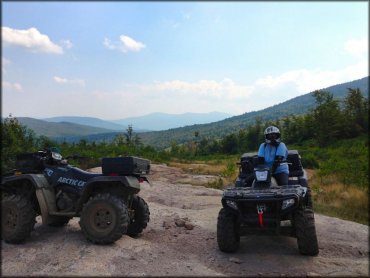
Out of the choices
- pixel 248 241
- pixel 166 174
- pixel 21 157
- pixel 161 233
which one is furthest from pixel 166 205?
pixel 166 174

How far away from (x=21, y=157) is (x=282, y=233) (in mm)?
5264

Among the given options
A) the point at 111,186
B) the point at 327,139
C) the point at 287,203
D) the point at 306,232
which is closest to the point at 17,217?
the point at 111,186

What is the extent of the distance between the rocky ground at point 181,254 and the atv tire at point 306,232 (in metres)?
0.20

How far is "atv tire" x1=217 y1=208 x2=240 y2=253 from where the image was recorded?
715 cm

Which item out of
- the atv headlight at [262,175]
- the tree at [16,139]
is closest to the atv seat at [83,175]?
the atv headlight at [262,175]

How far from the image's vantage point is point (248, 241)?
27.0 feet

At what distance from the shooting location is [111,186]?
25.2 feet

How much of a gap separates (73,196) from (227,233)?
3125 mm

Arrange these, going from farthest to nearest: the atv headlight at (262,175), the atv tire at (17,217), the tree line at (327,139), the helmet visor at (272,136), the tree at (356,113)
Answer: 1. the helmet visor at (272,136)
2. the atv headlight at (262,175)
3. the atv tire at (17,217)
4. the tree line at (327,139)
5. the tree at (356,113)

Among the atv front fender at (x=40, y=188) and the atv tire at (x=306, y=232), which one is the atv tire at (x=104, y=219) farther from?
the atv tire at (x=306, y=232)

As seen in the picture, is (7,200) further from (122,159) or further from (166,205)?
(166,205)

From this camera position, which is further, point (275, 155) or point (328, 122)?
point (275, 155)

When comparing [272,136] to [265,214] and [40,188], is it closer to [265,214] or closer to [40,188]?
[265,214]

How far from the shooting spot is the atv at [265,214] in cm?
671
